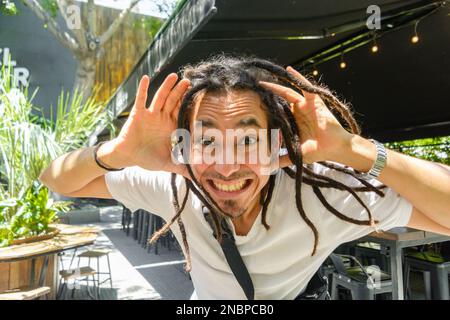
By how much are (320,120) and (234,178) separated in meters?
0.37

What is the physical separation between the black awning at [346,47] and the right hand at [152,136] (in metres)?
1.14

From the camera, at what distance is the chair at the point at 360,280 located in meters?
2.82

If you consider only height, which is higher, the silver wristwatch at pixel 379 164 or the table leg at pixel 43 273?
the silver wristwatch at pixel 379 164

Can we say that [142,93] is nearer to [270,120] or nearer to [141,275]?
[270,120]

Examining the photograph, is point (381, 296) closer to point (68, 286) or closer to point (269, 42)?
point (269, 42)

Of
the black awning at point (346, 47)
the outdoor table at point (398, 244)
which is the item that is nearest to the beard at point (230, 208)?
the black awning at point (346, 47)

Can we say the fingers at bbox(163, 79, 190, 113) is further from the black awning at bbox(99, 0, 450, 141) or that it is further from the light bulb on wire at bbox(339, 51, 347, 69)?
the light bulb on wire at bbox(339, 51, 347, 69)

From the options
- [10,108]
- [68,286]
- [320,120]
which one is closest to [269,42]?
[320,120]

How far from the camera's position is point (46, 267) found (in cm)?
395

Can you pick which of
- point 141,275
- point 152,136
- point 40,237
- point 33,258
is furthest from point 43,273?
point 152,136

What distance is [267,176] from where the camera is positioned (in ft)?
4.21

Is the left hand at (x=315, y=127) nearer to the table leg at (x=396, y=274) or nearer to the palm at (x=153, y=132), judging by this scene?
the palm at (x=153, y=132)

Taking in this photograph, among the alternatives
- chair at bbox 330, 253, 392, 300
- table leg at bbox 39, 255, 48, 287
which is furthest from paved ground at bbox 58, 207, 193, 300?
chair at bbox 330, 253, 392, 300

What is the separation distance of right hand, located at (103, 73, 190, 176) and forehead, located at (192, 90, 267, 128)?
100mm
